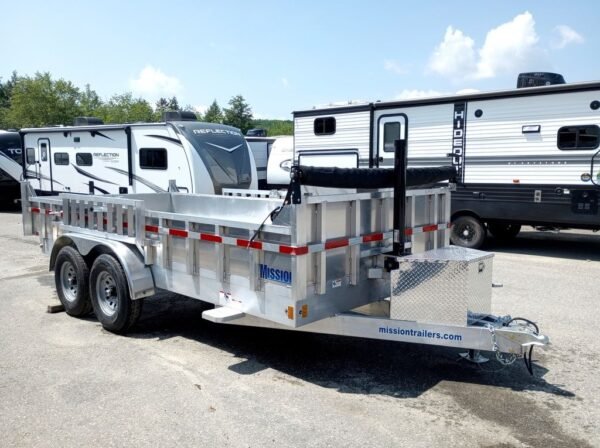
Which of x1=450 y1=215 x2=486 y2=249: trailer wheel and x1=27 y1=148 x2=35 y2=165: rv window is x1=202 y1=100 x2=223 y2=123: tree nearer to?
x1=27 y1=148 x2=35 y2=165: rv window

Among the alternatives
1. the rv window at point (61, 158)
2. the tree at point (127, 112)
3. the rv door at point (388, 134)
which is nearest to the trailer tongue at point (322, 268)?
the rv door at point (388, 134)

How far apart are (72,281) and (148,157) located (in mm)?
6497

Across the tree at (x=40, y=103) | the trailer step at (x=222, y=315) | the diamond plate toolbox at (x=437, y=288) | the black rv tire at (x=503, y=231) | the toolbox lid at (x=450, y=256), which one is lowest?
the black rv tire at (x=503, y=231)

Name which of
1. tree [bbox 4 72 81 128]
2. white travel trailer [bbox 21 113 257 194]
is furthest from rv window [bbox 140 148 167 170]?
tree [bbox 4 72 81 128]

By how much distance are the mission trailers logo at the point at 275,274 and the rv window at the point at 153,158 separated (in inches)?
321

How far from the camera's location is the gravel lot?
3.66 meters

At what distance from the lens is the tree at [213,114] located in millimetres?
60984

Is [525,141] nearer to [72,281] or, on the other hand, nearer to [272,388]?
[272,388]

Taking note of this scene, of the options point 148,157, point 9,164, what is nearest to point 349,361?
point 148,157

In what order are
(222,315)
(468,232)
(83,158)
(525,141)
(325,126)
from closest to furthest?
(222,315) < (525,141) < (468,232) < (325,126) < (83,158)

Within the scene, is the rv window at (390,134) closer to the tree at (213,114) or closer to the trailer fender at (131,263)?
the trailer fender at (131,263)

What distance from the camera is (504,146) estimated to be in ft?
34.0

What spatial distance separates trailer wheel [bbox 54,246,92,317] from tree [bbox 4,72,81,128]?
40738 mm

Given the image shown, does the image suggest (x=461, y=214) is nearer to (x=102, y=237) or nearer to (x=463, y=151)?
(x=463, y=151)
